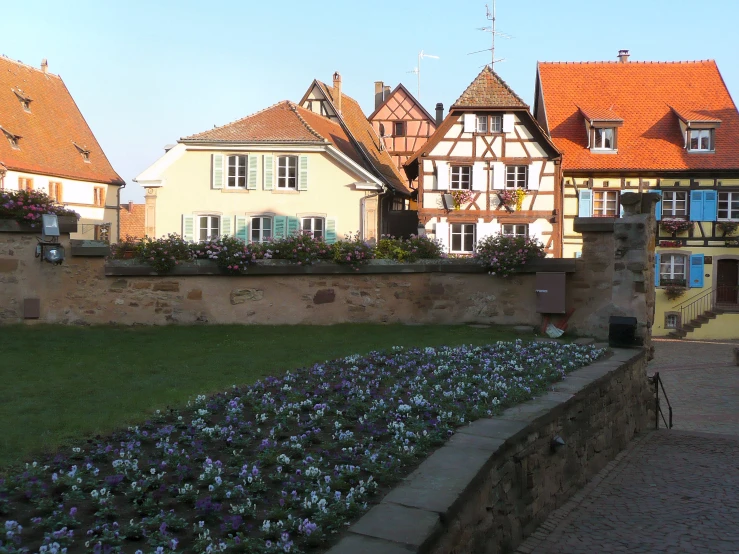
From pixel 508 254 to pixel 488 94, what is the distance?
724 inches

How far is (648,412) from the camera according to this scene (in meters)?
12.1

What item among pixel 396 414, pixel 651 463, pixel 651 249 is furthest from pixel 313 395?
pixel 651 249

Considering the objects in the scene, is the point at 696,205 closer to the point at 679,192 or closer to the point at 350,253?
the point at 679,192

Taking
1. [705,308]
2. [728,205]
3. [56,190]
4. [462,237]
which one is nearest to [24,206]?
[462,237]

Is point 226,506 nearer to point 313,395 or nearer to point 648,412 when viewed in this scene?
point 313,395

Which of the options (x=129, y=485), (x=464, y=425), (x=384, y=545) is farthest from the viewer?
(x=464, y=425)

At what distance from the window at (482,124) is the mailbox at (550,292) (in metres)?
18.4

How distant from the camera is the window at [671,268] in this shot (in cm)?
3192

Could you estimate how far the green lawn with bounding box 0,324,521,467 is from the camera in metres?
5.98

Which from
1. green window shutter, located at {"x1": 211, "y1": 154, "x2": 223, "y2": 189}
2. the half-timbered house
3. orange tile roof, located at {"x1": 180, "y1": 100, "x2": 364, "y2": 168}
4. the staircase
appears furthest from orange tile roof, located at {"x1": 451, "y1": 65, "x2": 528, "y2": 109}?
the staircase

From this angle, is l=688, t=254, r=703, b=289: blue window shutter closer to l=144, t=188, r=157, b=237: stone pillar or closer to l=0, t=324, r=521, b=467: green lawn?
l=144, t=188, r=157, b=237: stone pillar

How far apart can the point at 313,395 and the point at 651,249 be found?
8.06 metres

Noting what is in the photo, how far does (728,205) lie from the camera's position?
31.7 meters

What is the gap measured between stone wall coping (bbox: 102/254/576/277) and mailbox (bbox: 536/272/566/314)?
0.19 meters
